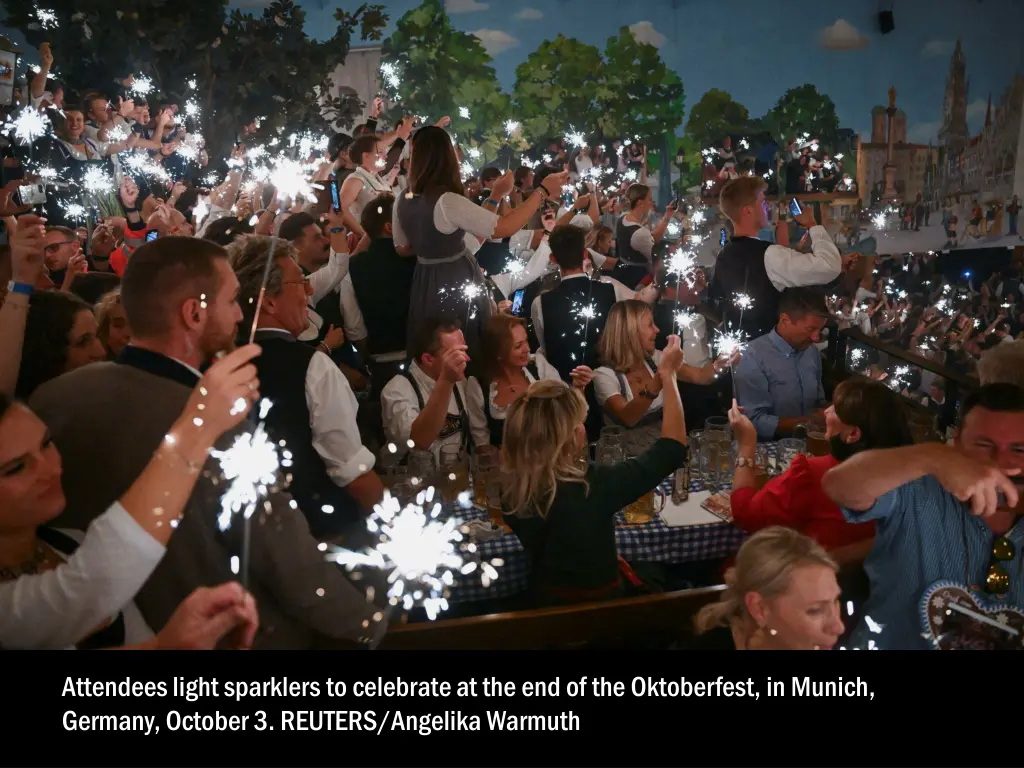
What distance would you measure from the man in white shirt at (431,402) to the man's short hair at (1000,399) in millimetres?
1226

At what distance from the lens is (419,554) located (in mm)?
1814

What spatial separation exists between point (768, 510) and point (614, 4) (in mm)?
2535

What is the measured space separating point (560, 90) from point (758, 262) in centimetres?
144

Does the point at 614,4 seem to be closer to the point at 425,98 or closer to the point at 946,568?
the point at 425,98

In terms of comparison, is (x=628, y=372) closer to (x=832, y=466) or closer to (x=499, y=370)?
(x=499, y=370)

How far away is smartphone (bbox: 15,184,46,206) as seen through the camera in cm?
249

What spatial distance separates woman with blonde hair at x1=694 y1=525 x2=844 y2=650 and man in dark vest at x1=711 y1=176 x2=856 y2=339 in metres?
1.67

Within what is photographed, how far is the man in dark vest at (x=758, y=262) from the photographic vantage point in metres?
2.73

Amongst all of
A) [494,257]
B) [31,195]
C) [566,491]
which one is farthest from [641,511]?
[31,195]

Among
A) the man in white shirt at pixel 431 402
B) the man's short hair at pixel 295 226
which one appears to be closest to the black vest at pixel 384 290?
the man's short hair at pixel 295 226

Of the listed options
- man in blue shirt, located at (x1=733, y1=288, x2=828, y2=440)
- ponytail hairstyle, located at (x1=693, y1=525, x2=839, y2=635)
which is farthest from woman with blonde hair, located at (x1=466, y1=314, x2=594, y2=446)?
ponytail hairstyle, located at (x1=693, y1=525, x2=839, y2=635)

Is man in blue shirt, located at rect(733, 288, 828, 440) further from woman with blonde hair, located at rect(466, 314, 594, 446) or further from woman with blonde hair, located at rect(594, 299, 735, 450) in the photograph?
woman with blonde hair, located at rect(466, 314, 594, 446)

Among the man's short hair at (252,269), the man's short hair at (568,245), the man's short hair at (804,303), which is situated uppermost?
the man's short hair at (568,245)

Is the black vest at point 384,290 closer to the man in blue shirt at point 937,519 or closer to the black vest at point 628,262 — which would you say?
the black vest at point 628,262
